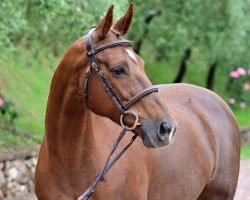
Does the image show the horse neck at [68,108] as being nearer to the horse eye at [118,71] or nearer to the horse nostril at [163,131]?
the horse eye at [118,71]

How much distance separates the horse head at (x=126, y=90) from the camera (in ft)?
8.34

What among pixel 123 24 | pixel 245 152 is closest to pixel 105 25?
pixel 123 24

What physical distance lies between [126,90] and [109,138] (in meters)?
0.49

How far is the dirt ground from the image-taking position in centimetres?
702

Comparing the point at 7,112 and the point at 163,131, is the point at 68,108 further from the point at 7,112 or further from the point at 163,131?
the point at 7,112

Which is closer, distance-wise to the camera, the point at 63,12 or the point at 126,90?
the point at 126,90

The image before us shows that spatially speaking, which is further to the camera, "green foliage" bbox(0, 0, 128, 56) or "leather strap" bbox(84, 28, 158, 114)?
"green foliage" bbox(0, 0, 128, 56)

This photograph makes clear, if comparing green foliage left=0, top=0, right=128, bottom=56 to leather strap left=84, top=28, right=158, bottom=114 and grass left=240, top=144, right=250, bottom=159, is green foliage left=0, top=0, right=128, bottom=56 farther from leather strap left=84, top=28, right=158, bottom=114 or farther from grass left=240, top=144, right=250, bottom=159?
grass left=240, top=144, right=250, bottom=159

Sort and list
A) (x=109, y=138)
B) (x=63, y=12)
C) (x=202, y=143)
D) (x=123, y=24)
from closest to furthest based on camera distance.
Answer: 1. (x=123, y=24)
2. (x=109, y=138)
3. (x=202, y=143)
4. (x=63, y=12)

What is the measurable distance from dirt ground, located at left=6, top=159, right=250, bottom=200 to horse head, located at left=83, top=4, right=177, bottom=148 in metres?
4.59

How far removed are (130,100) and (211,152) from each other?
165 centimetres

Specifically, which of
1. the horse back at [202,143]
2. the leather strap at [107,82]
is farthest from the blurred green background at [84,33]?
the leather strap at [107,82]

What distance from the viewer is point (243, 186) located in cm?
890

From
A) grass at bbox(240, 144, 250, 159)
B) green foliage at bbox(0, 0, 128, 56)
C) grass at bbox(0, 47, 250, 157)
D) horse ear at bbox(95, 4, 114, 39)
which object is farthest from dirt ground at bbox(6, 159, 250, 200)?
horse ear at bbox(95, 4, 114, 39)
